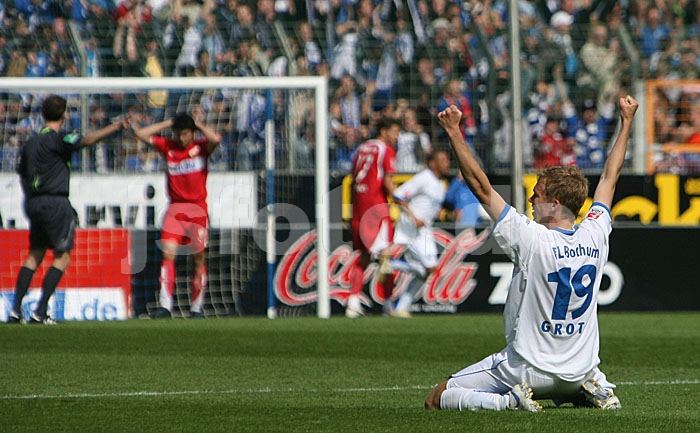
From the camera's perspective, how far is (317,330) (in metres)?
13.3

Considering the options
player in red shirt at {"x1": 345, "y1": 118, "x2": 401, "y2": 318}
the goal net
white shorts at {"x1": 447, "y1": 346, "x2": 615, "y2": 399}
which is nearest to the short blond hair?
white shorts at {"x1": 447, "y1": 346, "x2": 615, "y2": 399}

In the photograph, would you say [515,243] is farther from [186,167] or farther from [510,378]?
[186,167]

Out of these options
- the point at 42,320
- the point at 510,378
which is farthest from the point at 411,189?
the point at 510,378

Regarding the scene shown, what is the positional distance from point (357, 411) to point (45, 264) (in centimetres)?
906

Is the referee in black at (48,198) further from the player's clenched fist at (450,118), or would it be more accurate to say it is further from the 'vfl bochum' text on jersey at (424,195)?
the player's clenched fist at (450,118)

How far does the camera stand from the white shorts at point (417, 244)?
1642 cm

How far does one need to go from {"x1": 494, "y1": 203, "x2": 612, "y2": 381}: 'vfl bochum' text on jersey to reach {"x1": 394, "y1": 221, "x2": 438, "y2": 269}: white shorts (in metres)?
9.49

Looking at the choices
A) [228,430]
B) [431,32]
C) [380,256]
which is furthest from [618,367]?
[431,32]

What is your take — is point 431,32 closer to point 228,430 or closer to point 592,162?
point 592,162

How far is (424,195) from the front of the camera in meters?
16.7

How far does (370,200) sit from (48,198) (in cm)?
413

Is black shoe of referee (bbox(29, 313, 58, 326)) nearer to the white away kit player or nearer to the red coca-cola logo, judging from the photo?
the red coca-cola logo

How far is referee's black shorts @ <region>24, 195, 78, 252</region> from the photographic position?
44.0ft

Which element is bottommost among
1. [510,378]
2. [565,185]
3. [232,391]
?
[232,391]
